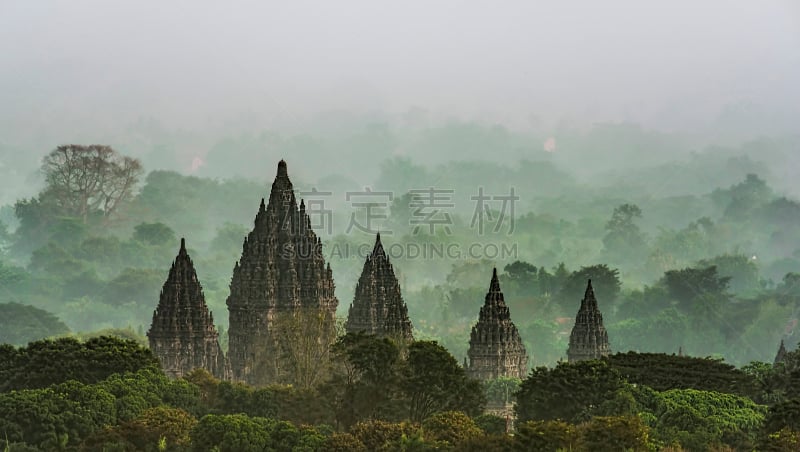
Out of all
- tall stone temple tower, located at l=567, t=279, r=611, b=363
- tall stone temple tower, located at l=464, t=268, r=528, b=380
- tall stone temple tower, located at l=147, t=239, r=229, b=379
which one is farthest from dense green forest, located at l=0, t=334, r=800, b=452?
tall stone temple tower, located at l=567, t=279, r=611, b=363

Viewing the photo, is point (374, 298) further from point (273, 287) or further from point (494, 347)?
point (494, 347)

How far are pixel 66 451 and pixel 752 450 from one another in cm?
3756

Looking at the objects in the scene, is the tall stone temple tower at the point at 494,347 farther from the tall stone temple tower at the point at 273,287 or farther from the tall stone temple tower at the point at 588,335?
the tall stone temple tower at the point at 273,287

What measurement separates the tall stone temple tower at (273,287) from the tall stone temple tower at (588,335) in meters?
20.5

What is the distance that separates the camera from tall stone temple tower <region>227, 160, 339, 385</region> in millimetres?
130625

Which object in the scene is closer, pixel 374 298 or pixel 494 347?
pixel 494 347

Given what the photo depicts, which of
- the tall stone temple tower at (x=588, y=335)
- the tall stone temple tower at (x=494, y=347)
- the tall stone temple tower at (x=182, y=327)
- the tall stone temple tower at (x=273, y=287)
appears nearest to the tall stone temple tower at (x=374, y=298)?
the tall stone temple tower at (x=273, y=287)

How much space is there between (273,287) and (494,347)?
17.9 metres

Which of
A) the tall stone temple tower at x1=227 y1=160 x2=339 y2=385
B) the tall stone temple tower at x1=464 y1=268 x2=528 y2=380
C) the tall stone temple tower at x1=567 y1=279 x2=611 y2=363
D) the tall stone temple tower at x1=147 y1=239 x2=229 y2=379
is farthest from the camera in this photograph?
the tall stone temple tower at x1=567 y1=279 x2=611 y2=363

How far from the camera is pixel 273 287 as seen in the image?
13125 centimetres

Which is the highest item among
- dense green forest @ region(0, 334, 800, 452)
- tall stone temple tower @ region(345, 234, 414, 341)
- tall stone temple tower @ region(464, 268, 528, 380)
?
tall stone temple tower @ region(345, 234, 414, 341)

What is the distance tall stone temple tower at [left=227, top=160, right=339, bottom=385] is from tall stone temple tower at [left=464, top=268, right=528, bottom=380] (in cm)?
1185

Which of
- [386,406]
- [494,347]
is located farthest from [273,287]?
[386,406]

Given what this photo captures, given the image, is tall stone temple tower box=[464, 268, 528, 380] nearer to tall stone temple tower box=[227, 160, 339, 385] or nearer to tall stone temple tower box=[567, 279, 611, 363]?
tall stone temple tower box=[567, 279, 611, 363]
